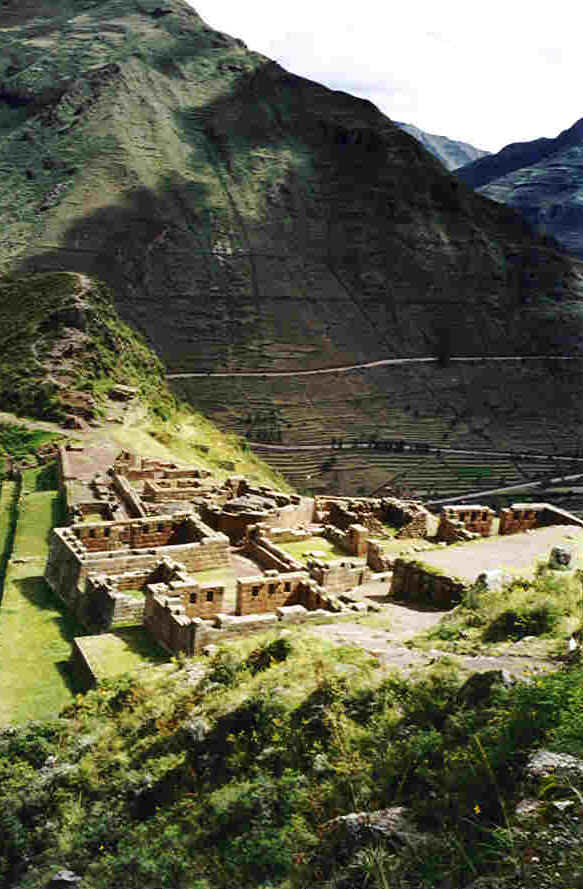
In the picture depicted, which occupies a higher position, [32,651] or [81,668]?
[81,668]

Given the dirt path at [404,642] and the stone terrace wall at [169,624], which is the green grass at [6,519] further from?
the dirt path at [404,642]

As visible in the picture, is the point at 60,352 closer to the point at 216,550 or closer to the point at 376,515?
the point at 376,515

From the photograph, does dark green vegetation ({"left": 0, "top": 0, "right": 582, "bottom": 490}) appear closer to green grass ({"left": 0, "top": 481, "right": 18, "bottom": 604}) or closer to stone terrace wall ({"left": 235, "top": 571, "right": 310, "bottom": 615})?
green grass ({"left": 0, "top": 481, "right": 18, "bottom": 604})

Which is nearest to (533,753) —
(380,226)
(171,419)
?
(171,419)

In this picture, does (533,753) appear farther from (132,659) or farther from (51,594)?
(51,594)

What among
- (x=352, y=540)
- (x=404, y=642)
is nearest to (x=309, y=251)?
(x=352, y=540)

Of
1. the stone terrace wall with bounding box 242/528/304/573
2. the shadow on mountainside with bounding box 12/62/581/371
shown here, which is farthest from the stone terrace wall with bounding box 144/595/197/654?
the shadow on mountainside with bounding box 12/62/581/371
